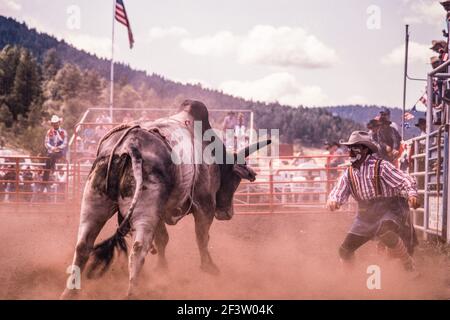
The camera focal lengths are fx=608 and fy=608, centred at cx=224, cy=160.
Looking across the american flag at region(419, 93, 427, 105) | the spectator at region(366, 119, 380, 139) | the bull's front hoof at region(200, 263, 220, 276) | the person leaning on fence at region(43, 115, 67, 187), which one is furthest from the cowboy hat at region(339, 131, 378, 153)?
the person leaning on fence at region(43, 115, 67, 187)

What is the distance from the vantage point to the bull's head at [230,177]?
6.21 metres

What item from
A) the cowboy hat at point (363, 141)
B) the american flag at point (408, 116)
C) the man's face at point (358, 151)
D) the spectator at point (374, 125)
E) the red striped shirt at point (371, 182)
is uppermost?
the american flag at point (408, 116)

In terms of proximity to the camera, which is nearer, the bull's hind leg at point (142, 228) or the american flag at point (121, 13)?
the bull's hind leg at point (142, 228)

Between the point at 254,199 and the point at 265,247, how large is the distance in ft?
23.4

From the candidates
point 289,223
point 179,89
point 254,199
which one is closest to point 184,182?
point 289,223

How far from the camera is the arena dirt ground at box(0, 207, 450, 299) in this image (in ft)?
16.5

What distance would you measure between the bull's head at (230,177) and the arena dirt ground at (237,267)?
2.14ft

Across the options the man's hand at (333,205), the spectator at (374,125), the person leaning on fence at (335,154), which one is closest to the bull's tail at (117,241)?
the man's hand at (333,205)

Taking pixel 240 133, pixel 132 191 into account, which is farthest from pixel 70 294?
pixel 240 133

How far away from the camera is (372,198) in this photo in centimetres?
527

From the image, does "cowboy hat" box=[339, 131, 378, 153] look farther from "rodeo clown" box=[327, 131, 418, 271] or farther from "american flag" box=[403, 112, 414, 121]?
"american flag" box=[403, 112, 414, 121]

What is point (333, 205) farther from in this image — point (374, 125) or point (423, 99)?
point (423, 99)

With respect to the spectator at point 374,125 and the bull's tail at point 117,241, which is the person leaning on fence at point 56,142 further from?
the bull's tail at point 117,241
